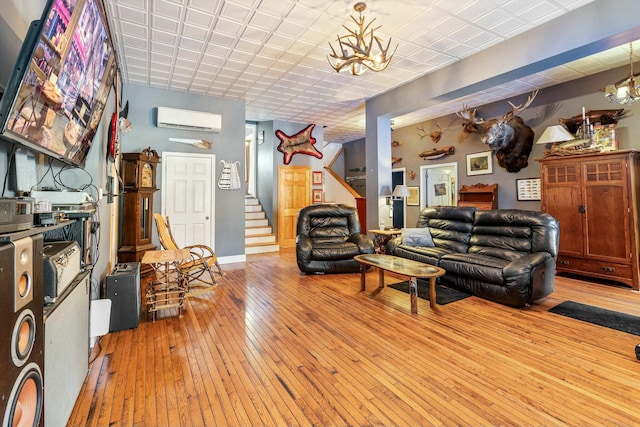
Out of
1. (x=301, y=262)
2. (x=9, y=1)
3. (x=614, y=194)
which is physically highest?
(x=9, y=1)

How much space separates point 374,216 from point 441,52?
296 cm

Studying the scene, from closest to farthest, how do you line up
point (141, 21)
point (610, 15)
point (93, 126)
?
point (93, 126) → point (610, 15) → point (141, 21)

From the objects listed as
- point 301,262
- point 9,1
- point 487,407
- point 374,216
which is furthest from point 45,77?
point 374,216

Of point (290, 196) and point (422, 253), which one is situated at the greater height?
point (290, 196)

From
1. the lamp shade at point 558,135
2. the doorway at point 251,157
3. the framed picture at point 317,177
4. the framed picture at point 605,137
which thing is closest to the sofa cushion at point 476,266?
the lamp shade at point 558,135

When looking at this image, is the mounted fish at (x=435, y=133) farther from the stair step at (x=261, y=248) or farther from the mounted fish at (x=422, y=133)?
the stair step at (x=261, y=248)

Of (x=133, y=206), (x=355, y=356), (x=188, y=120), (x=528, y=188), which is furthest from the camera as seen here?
(x=528, y=188)

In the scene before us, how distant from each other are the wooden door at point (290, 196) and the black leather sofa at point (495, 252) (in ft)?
10.7

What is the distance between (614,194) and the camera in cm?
406

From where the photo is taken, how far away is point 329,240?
5051 mm

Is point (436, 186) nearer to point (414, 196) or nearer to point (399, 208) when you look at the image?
point (414, 196)

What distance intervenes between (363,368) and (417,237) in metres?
2.87

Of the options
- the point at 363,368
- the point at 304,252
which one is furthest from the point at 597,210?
the point at 363,368

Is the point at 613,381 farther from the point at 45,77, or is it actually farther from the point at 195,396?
the point at 45,77
